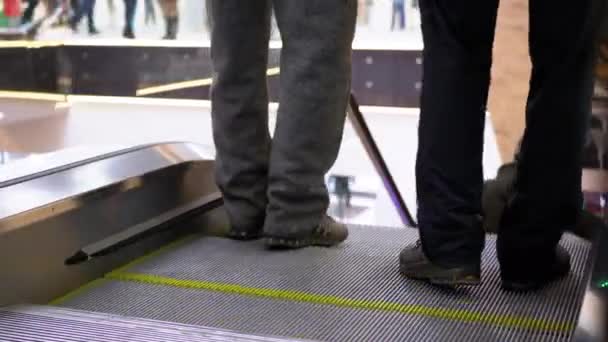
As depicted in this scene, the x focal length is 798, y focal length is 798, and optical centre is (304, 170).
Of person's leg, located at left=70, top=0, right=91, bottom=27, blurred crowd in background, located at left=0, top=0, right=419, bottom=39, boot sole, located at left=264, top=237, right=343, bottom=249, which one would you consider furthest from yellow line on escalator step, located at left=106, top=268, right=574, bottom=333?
person's leg, located at left=70, top=0, right=91, bottom=27

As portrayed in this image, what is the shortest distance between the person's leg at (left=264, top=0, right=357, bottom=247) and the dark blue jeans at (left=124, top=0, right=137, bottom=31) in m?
6.03

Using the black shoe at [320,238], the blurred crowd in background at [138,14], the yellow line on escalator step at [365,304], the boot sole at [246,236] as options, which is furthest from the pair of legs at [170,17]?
the yellow line on escalator step at [365,304]

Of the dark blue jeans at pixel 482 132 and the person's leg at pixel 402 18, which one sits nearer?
the dark blue jeans at pixel 482 132

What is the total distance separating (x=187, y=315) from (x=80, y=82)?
6.67 m

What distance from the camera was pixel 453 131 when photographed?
5.80 feet

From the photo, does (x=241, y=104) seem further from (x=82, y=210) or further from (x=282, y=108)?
(x=82, y=210)

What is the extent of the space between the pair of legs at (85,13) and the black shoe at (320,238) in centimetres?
619

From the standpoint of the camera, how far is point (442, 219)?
1.77 metres

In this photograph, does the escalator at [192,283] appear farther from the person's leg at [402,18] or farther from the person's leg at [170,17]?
the person's leg at [402,18]

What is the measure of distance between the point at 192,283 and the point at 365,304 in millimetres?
477

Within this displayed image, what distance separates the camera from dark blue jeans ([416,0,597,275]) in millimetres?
1700

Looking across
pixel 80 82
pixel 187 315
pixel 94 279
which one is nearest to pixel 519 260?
pixel 187 315

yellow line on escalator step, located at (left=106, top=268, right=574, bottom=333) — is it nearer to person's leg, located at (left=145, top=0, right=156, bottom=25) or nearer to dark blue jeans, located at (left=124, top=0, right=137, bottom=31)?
person's leg, located at (left=145, top=0, right=156, bottom=25)

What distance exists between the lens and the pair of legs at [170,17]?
24.2 ft
